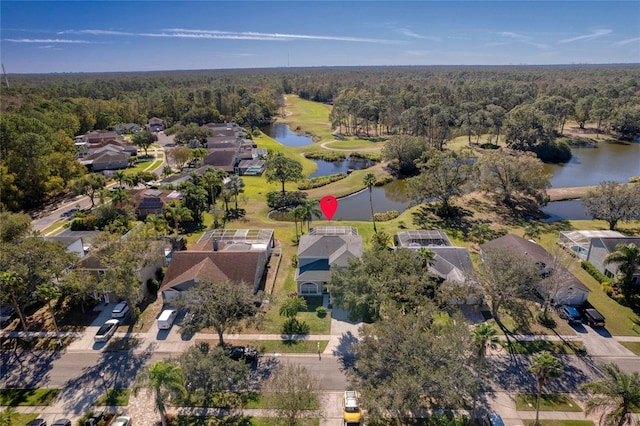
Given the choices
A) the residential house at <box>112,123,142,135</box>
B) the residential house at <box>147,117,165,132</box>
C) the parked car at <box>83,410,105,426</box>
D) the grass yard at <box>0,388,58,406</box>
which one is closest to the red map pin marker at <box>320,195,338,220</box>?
the parked car at <box>83,410,105,426</box>

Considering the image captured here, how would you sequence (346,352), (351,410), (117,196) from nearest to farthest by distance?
(351,410)
(346,352)
(117,196)

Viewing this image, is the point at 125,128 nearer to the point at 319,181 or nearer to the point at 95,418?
the point at 319,181

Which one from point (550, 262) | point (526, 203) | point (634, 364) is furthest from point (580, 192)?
point (634, 364)

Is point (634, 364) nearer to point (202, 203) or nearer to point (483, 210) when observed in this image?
point (483, 210)

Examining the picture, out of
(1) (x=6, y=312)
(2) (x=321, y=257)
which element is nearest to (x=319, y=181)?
(2) (x=321, y=257)

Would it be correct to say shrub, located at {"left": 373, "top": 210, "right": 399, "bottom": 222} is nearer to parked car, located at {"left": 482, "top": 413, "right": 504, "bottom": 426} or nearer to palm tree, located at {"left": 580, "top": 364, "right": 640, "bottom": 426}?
parked car, located at {"left": 482, "top": 413, "right": 504, "bottom": 426}

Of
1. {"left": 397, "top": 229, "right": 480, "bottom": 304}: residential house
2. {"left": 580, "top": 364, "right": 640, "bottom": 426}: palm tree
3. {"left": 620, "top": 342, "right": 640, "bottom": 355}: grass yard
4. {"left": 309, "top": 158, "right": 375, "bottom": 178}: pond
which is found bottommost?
{"left": 620, "top": 342, "right": 640, "bottom": 355}: grass yard
